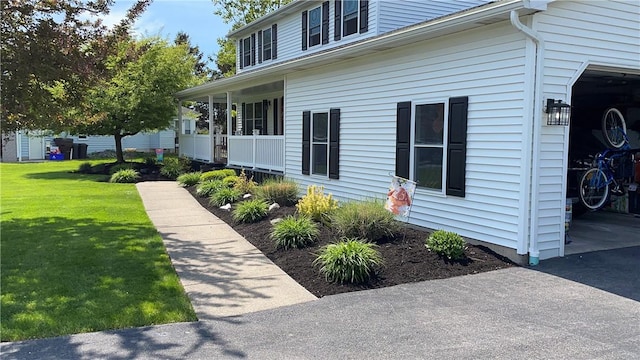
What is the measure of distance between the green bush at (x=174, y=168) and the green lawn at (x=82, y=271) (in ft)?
21.0

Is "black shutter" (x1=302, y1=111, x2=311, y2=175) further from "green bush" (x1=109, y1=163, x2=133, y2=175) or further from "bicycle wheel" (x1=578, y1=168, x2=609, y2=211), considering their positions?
"green bush" (x1=109, y1=163, x2=133, y2=175)

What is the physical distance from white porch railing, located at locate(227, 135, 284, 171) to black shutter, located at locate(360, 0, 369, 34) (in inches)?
146

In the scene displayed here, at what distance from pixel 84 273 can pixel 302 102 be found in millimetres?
7393

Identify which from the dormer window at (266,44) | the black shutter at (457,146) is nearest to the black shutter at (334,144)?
the black shutter at (457,146)

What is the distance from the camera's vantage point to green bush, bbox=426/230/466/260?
21.3 feet

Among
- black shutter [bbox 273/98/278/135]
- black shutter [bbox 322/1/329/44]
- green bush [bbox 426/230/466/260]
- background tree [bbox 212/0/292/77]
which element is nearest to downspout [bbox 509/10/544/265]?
green bush [bbox 426/230/466/260]

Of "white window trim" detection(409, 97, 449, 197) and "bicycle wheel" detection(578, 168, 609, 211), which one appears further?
"bicycle wheel" detection(578, 168, 609, 211)

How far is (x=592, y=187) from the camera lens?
897 cm

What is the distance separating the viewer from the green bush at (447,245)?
21.3 feet

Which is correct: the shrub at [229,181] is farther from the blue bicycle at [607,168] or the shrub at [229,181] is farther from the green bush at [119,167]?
the blue bicycle at [607,168]

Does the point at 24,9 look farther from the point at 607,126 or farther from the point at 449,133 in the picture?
the point at 607,126

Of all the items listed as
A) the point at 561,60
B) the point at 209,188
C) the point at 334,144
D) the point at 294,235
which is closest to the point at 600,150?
the point at 561,60

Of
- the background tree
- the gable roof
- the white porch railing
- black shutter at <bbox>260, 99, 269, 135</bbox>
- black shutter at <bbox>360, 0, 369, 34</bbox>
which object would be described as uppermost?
the background tree

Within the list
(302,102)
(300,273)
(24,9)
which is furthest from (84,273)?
(302,102)
